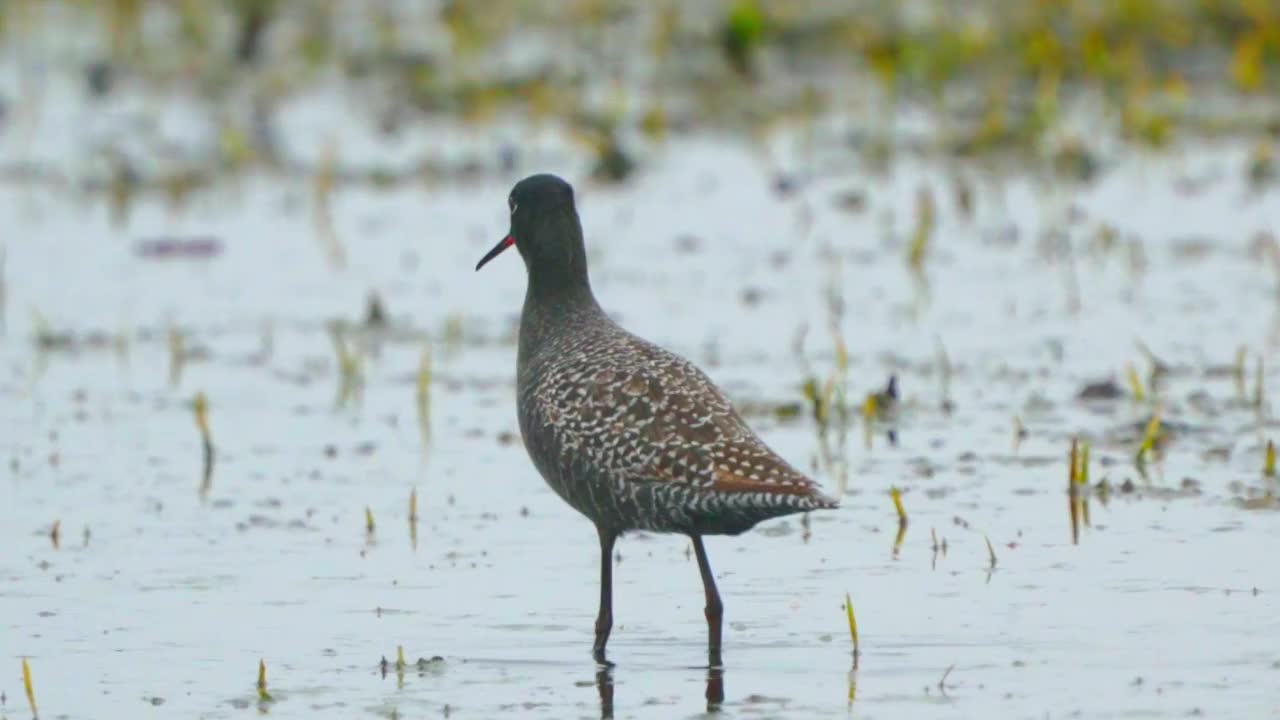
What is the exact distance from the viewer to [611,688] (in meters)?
7.52

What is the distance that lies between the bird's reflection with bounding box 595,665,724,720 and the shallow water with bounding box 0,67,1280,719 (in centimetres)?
2

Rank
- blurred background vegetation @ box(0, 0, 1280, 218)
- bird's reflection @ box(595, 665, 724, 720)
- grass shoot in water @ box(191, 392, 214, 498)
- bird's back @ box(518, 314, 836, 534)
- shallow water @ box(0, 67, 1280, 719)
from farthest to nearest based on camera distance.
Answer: blurred background vegetation @ box(0, 0, 1280, 218) < grass shoot in water @ box(191, 392, 214, 498) < shallow water @ box(0, 67, 1280, 719) < bird's back @ box(518, 314, 836, 534) < bird's reflection @ box(595, 665, 724, 720)

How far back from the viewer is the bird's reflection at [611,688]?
7.27 metres

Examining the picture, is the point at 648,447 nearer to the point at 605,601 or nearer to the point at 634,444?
the point at 634,444

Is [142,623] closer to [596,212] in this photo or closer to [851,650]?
[851,650]

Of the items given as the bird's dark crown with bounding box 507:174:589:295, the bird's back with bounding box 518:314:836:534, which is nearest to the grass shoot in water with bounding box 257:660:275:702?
the bird's back with bounding box 518:314:836:534

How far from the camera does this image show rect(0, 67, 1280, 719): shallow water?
7617mm

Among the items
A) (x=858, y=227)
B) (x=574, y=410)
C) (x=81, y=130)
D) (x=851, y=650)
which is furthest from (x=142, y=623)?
(x=81, y=130)

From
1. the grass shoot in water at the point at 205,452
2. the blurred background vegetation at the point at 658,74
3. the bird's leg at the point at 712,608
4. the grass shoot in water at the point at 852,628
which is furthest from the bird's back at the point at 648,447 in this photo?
the blurred background vegetation at the point at 658,74

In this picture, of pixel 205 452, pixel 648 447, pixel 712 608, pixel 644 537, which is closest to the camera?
pixel 648 447

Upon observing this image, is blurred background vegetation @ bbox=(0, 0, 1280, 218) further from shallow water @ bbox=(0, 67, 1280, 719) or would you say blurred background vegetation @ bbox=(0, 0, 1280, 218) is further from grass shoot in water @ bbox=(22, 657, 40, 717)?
grass shoot in water @ bbox=(22, 657, 40, 717)

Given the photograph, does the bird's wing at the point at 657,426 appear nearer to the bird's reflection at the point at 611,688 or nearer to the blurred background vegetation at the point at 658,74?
the bird's reflection at the point at 611,688

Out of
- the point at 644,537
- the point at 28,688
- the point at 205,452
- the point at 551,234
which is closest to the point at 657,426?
the point at 551,234

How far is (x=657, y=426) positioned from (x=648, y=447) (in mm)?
107
